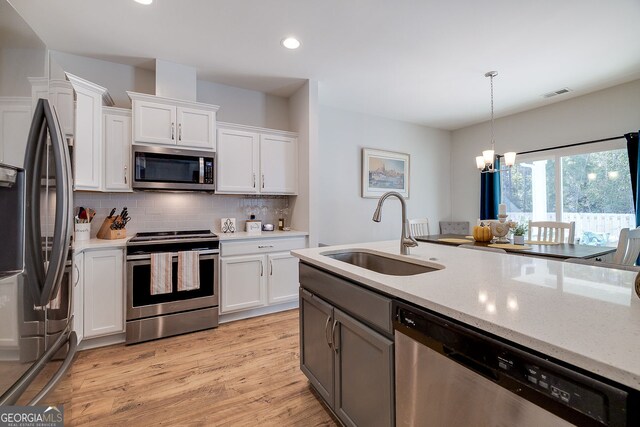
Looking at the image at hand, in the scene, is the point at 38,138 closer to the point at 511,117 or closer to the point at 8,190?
the point at 8,190

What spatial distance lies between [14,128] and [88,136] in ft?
6.92

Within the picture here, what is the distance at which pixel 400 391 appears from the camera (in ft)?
3.40

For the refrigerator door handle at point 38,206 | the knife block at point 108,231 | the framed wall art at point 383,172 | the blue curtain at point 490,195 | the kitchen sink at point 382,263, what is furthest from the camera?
the blue curtain at point 490,195

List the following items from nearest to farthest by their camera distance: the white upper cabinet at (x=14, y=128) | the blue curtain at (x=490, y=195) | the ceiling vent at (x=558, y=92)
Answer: the white upper cabinet at (x=14, y=128), the ceiling vent at (x=558, y=92), the blue curtain at (x=490, y=195)

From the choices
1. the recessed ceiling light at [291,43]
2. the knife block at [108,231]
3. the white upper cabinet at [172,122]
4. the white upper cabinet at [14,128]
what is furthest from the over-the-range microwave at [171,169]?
the white upper cabinet at [14,128]

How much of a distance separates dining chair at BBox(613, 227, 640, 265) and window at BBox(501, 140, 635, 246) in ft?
5.50

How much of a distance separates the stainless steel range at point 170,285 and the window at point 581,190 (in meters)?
4.76

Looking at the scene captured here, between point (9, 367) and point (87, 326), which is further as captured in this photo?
point (87, 326)

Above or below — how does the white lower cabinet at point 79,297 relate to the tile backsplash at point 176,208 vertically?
below

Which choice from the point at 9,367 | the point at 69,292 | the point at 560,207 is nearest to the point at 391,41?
the point at 69,292

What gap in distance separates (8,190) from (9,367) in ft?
1.62

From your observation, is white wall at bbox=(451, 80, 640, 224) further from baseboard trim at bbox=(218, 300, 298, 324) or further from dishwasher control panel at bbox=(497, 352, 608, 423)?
dishwasher control panel at bbox=(497, 352, 608, 423)

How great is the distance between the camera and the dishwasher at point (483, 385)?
1.83 ft

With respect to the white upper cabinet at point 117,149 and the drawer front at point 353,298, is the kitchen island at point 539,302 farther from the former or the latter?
the white upper cabinet at point 117,149
